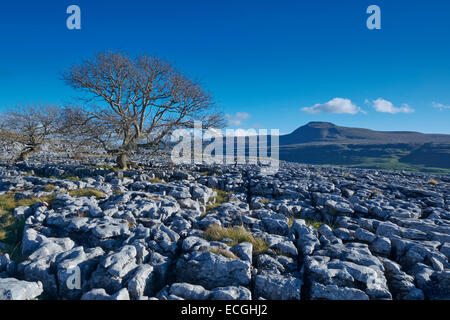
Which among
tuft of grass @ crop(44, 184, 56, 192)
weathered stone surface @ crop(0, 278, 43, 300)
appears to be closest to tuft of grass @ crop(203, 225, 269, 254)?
weathered stone surface @ crop(0, 278, 43, 300)

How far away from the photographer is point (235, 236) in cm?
801

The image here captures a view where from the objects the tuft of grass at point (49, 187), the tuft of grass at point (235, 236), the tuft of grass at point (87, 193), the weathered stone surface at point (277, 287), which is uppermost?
the tuft of grass at point (49, 187)

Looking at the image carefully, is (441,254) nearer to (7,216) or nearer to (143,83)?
(7,216)

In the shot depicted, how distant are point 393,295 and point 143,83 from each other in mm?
22166

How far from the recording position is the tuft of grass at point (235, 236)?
7398 millimetres

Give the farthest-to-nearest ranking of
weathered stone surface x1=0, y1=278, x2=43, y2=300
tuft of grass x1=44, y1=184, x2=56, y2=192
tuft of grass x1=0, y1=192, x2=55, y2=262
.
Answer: tuft of grass x1=44, y1=184, x2=56, y2=192, tuft of grass x1=0, y1=192, x2=55, y2=262, weathered stone surface x1=0, y1=278, x2=43, y2=300

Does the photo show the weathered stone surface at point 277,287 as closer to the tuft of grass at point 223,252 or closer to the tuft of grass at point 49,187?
the tuft of grass at point 223,252

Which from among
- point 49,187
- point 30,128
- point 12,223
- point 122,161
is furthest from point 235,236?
point 30,128

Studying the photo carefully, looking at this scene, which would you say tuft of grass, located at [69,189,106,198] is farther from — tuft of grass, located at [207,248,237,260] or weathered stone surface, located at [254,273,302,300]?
weathered stone surface, located at [254,273,302,300]

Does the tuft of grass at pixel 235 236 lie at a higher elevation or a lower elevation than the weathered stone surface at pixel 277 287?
higher

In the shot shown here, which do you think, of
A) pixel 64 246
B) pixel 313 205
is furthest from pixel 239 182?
pixel 64 246

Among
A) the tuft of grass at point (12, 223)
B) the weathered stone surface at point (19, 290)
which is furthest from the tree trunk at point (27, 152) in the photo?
the weathered stone surface at point (19, 290)

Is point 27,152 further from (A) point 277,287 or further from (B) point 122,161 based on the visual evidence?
(A) point 277,287

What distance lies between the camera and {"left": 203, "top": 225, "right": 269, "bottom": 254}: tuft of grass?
740 centimetres
